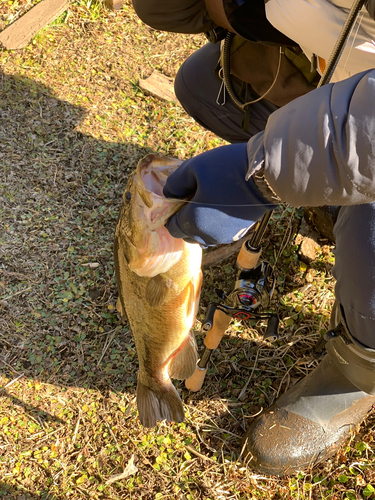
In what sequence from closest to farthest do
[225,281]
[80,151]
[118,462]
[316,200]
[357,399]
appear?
[316,200]
[357,399]
[118,462]
[225,281]
[80,151]

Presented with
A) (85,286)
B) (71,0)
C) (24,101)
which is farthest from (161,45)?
(85,286)

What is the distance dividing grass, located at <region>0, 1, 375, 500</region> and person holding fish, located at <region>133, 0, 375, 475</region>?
0.28 meters

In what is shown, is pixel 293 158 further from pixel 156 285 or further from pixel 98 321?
pixel 98 321

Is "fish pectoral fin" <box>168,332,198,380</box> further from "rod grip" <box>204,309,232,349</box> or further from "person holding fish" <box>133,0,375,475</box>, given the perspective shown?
"person holding fish" <box>133,0,375,475</box>

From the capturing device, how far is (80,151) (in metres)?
3.79

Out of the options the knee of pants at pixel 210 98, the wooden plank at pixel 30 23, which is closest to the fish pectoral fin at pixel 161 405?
the knee of pants at pixel 210 98

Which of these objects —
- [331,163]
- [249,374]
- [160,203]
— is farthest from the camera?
[249,374]

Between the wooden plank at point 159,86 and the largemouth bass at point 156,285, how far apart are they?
2243mm

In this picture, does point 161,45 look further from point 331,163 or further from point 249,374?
point 331,163

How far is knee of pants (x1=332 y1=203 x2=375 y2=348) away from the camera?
1773 mm

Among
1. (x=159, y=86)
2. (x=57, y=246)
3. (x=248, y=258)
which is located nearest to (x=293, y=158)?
(x=248, y=258)

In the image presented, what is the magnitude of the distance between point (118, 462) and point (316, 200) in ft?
7.04

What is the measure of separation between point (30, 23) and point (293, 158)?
4105 mm

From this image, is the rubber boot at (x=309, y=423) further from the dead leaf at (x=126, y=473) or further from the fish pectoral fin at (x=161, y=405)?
the dead leaf at (x=126, y=473)
